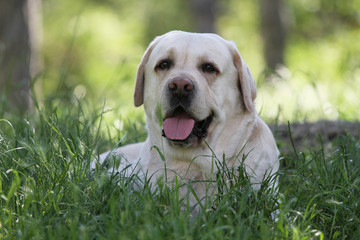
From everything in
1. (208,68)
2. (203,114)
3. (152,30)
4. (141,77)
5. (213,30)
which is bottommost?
(152,30)

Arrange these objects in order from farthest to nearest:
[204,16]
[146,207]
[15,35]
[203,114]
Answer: [204,16] < [15,35] < [203,114] < [146,207]

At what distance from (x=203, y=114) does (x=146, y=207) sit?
3.09 ft

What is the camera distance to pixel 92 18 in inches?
877

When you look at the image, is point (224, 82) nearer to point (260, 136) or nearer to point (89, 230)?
point (260, 136)

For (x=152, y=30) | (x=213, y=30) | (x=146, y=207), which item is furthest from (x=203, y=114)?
(x=152, y=30)

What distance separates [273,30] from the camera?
43.9 feet

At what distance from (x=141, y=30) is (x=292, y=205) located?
26208 mm

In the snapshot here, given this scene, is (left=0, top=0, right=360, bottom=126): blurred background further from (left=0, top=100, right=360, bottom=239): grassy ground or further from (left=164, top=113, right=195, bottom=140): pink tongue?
(left=0, top=100, right=360, bottom=239): grassy ground

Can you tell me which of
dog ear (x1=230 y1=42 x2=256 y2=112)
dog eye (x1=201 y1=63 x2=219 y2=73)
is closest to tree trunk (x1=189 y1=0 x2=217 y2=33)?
dog ear (x1=230 y1=42 x2=256 y2=112)

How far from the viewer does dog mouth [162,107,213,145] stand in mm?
3238

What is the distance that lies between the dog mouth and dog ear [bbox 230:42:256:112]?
0.28m

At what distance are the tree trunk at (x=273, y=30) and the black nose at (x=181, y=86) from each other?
10379 millimetres

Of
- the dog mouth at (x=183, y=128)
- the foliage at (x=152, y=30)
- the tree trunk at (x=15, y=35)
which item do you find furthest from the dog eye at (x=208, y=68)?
the foliage at (x=152, y=30)

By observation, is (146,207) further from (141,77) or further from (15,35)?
(15,35)
